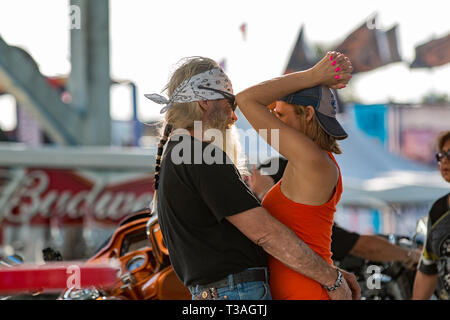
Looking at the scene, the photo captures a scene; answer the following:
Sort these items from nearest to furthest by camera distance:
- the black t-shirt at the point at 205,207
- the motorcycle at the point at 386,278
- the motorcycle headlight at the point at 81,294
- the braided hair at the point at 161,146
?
the black t-shirt at the point at 205,207, the braided hair at the point at 161,146, the motorcycle headlight at the point at 81,294, the motorcycle at the point at 386,278

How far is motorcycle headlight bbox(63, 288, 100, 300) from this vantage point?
3.12m

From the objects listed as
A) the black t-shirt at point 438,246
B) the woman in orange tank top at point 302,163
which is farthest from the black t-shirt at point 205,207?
the black t-shirt at point 438,246

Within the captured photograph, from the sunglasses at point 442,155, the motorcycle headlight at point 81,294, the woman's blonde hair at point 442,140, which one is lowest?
the motorcycle headlight at point 81,294

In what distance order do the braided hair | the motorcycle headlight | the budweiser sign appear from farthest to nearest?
the budweiser sign → the motorcycle headlight → the braided hair

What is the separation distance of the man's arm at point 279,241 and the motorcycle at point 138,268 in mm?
1190

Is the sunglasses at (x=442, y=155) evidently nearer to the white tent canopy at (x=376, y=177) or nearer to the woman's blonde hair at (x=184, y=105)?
the woman's blonde hair at (x=184, y=105)

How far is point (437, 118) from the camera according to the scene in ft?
106

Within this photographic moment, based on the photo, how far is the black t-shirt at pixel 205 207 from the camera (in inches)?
82.7

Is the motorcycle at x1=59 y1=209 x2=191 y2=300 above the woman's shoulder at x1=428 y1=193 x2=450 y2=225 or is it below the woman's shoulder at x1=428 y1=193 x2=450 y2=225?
below

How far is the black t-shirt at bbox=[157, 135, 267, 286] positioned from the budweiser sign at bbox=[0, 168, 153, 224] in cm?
774

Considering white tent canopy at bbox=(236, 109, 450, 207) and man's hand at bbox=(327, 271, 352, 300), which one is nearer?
man's hand at bbox=(327, 271, 352, 300)

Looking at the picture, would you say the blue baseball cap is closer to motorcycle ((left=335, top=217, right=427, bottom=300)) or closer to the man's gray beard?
the man's gray beard

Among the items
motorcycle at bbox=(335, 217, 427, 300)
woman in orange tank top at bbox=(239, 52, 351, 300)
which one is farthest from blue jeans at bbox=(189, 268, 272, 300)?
motorcycle at bbox=(335, 217, 427, 300)

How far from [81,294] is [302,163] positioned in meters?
1.53
